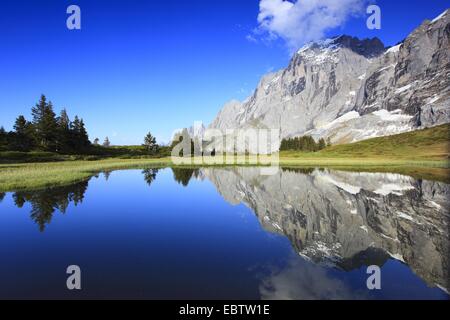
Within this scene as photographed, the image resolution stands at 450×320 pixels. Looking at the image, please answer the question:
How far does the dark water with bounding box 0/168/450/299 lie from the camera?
1307 centimetres

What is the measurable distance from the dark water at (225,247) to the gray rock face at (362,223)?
85 mm

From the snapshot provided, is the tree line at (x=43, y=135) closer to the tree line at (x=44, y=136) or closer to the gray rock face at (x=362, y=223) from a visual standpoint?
the tree line at (x=44, y=136)

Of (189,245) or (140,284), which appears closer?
(140,284)

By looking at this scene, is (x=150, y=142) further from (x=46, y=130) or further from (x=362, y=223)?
(x=362, y=223)

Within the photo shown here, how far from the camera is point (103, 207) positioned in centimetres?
3192

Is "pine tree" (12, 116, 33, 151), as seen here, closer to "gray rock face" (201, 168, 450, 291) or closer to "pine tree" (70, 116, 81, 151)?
"pine tree" (70, 116, 81, 151)

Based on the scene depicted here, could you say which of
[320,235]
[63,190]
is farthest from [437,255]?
[63,190]

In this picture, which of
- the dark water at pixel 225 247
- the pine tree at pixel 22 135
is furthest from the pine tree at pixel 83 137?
the dark water at pixel 225 247

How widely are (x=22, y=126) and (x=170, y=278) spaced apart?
132351mm

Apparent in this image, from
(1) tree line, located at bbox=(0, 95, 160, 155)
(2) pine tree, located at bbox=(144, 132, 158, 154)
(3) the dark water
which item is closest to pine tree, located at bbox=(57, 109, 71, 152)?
(1) tree line, located at bbox=(0, 95, 160, 155)

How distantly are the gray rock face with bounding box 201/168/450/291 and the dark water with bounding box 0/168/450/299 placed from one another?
0.09m

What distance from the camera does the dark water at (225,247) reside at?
42.9 feet
